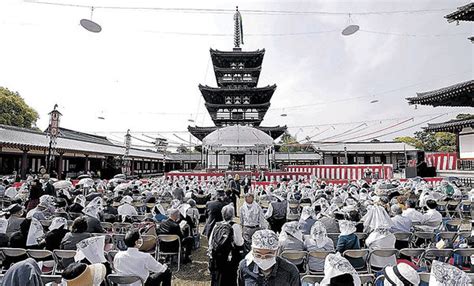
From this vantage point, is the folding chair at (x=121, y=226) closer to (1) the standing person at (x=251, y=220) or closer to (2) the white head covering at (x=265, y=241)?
(1) the standing person at (x=251, y=220)

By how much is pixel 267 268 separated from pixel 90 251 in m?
2.10

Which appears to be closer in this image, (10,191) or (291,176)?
(10,191)

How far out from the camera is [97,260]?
338 cm

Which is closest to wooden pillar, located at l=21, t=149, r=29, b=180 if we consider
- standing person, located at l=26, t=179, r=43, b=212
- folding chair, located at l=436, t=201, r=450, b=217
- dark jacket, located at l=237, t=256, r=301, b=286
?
standing person, located at l=26, t=179, r=43, b=212

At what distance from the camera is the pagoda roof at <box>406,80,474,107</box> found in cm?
1391

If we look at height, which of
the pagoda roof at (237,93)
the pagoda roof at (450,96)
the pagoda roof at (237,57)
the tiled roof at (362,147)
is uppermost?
the pagoda roof at (237,57)

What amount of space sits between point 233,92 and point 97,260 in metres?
29.5

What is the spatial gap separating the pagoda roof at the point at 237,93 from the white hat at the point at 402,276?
1183 inches

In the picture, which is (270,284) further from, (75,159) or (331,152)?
(331,152)

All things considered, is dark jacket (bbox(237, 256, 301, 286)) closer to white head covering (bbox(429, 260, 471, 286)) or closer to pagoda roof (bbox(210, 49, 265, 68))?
white head covering (bbox(429, 260, 471, 286))

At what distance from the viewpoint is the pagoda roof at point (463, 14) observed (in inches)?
518

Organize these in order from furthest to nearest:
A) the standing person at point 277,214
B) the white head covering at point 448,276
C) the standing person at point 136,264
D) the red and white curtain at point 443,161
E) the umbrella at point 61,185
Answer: the red and white curtain at point 443,161, the umbrella at point 61,185, the standing person at point 277,214, the standing person at point 136,264, the white head covering at point 448,276

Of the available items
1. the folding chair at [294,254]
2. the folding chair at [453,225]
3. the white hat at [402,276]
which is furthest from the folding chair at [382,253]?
the folding chair at [453,225]

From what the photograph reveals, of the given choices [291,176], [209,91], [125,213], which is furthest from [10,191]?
[209,91]
